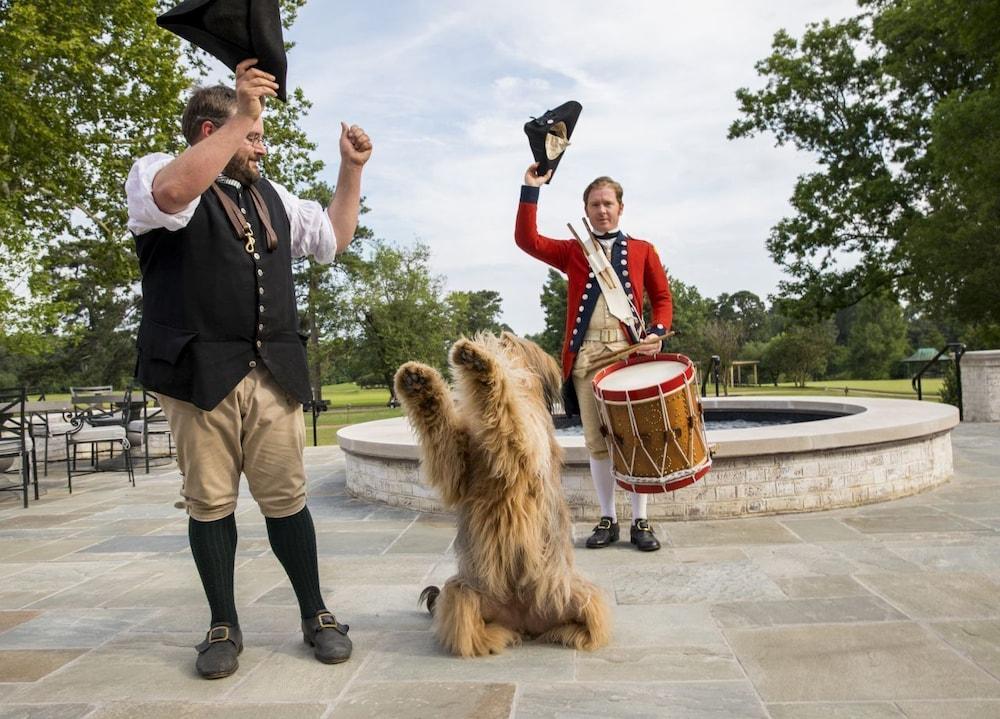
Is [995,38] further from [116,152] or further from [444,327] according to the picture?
[444,327]

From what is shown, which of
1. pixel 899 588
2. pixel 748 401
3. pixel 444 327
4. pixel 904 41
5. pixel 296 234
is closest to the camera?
pixel 296 234

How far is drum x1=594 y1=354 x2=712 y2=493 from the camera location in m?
3.55

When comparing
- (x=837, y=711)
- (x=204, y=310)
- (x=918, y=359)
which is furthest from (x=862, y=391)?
(x=204, y=310)

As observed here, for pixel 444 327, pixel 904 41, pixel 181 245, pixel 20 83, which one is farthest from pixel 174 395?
pixel 444 327

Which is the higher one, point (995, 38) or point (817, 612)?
point (995, 38)

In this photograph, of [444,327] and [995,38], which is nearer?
[995,38]

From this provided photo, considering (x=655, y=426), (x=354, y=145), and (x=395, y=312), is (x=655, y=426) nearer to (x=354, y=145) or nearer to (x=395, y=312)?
(x=354, y=145)

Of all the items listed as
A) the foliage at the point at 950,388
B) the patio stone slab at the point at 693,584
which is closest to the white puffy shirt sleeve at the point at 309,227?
the patio stone slab at the point at 693,584

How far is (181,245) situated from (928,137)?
2510cm

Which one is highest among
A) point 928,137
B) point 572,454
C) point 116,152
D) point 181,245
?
point 928,137

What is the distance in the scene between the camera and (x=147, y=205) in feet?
7.48

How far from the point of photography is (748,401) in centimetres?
1002

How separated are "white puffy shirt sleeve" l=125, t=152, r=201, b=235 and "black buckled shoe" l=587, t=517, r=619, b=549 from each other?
9.94ft

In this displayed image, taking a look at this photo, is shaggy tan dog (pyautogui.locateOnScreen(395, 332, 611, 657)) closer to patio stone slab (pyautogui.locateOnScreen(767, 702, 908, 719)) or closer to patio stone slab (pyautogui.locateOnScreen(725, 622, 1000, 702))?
patio stone slab (pyautogui.locateOnScreen(725, 622, 1000, 702))
